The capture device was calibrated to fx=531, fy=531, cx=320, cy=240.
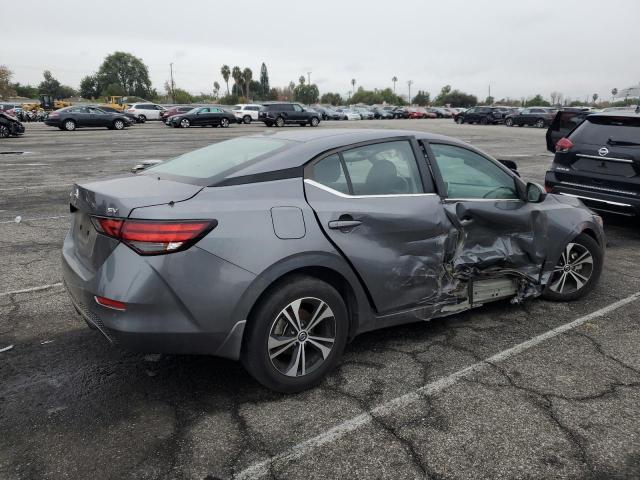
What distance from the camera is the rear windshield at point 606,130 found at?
6.57m

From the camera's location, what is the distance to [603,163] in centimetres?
671

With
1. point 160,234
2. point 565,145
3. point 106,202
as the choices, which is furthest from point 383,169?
point 565,145

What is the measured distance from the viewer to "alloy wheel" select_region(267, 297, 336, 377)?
3.02m

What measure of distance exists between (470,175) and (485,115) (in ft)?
151

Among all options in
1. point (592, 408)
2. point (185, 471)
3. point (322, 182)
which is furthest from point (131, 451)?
point (592, 408)

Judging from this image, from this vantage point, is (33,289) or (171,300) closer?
(171,300)

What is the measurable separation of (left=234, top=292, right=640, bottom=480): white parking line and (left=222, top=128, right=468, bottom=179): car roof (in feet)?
4.92

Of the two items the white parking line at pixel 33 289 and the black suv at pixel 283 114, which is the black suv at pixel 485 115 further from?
the white parking line at pixel 33 289

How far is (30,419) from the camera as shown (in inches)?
114

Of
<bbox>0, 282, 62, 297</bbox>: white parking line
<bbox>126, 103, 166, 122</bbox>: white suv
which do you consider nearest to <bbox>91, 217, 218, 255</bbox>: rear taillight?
<bbox>0, 282, 62, 297</bbox>: white parking line

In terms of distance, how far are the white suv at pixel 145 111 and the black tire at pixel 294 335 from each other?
44.3m

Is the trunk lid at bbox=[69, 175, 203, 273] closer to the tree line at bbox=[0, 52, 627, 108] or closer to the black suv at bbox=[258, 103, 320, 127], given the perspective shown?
the black suv at bbox=[258, 103, 320, 127]

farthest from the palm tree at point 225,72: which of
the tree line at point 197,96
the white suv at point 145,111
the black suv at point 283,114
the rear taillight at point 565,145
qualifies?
the rear taillight at point 565,145

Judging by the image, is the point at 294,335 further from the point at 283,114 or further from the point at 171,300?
the point at 283,114
